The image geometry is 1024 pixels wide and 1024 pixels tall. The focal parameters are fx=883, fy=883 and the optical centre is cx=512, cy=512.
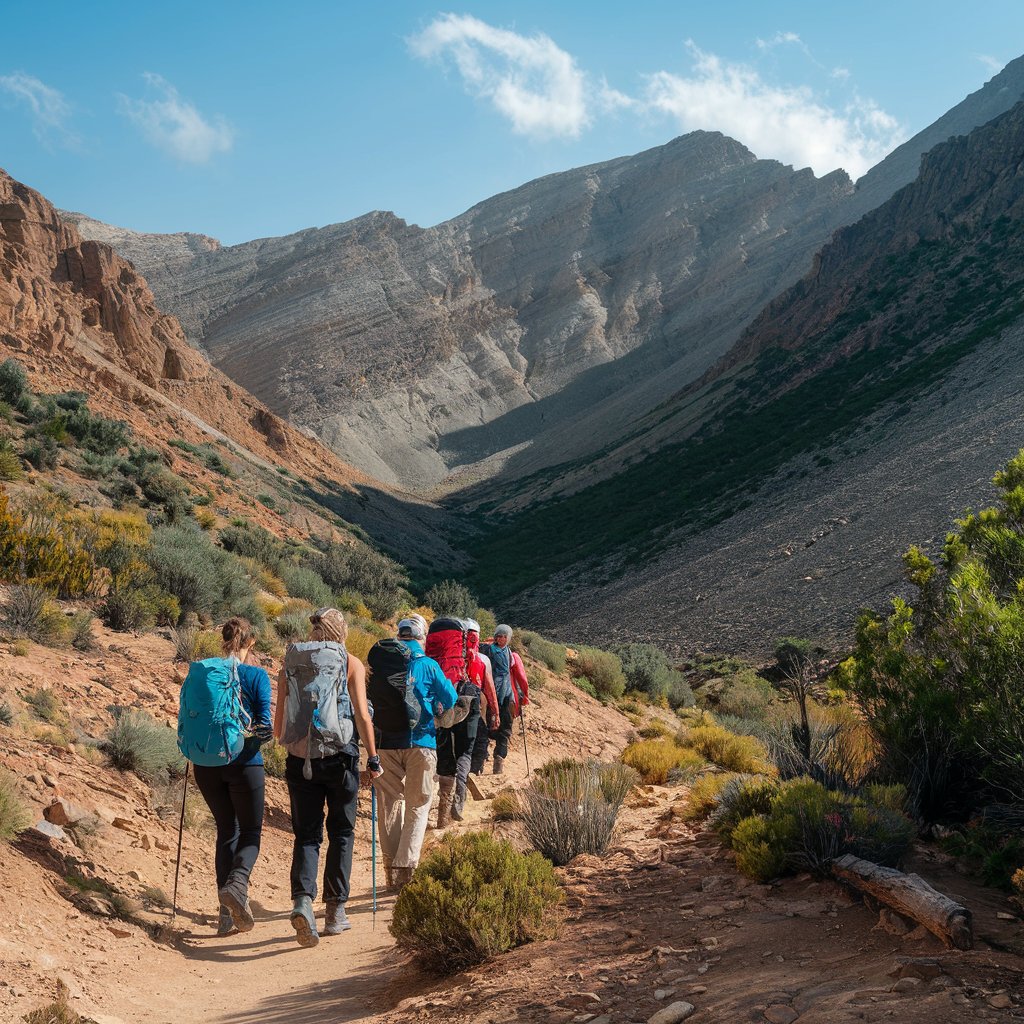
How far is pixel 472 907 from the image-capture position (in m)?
4.59

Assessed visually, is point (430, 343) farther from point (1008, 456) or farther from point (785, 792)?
point (785, 792)

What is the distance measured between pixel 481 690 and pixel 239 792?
3396 millimetres

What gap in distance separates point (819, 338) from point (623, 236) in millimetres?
78219

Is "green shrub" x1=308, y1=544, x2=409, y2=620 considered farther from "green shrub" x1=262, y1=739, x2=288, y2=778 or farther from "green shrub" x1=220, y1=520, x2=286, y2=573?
"green shrub" x1=262, y1=739, x2=288, y2=778

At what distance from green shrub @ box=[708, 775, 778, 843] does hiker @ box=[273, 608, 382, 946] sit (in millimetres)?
2363

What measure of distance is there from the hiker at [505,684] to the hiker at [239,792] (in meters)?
4.35

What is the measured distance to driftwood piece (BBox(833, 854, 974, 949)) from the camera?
3809 millimetres

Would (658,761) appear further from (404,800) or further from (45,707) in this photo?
(45,707)

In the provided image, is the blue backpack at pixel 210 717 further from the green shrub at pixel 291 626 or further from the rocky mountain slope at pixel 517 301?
the rocky mountain slope at pixel 517 301

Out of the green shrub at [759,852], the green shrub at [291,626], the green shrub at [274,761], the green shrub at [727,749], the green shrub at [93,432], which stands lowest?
the green shrub at [727,749]

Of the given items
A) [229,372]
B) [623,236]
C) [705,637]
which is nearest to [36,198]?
[705,637]

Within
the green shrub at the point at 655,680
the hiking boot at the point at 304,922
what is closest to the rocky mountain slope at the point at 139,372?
the green shrub at the point at 655,680

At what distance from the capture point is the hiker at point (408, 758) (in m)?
6.25

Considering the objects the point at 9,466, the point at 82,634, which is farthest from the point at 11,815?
the point at 9,466
